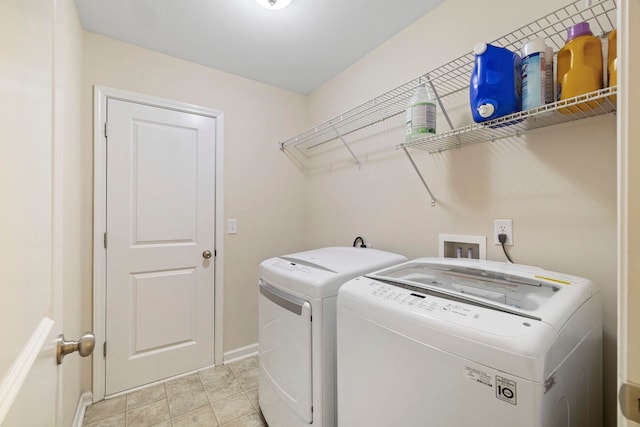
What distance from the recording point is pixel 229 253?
2320 millimetres

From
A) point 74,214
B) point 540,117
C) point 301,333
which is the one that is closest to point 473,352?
point 301,333

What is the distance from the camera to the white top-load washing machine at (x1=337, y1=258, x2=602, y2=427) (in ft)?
1.96

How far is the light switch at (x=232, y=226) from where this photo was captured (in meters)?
2.32

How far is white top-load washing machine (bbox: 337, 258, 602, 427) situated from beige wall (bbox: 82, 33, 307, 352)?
5.09 feet

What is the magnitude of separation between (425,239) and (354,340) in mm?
886

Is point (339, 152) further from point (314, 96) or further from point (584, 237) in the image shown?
point (584, 237)

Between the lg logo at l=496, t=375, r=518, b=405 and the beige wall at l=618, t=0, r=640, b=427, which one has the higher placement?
the beige wall at l=618, t=0, r=640, b=427

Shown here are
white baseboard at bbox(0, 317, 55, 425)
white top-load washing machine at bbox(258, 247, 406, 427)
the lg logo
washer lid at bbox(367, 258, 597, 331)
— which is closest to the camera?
white baseboard at bbox(0, 317, 55, 425)

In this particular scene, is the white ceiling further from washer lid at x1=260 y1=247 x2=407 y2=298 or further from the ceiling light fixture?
washer lid at x1=260 y1=247 x2=407 y2=298

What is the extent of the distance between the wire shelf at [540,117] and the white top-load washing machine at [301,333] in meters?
0.71

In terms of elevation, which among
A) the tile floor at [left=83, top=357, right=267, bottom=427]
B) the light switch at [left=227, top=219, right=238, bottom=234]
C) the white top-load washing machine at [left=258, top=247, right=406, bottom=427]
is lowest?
the tile floor at [left=83, top=357, right=267, bottom=427]

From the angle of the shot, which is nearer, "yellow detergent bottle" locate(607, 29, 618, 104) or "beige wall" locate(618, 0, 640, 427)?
"beige wall" locate(618, 0, 640, 427)

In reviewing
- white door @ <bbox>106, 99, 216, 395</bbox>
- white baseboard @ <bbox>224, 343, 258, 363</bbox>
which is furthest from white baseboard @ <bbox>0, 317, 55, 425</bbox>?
white baseboard @ <bbox>224, 343, 258, 363</bbox>

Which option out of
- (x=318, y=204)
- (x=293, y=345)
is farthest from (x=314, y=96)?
(x=293, y=345)
